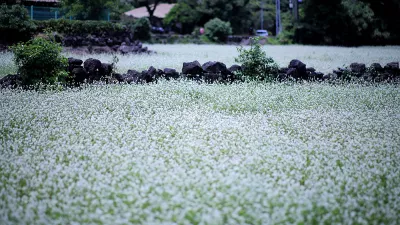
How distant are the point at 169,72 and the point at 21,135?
5904 mm

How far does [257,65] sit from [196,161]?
23.7 ft

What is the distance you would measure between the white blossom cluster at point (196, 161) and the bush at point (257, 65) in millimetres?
2935

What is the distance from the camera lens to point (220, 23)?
3888 cm

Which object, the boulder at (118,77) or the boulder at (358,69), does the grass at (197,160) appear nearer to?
the boulder at (118,77)

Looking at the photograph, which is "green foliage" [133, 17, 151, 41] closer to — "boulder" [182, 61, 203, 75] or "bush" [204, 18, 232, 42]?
"bush" [204, 18, 232, 42]

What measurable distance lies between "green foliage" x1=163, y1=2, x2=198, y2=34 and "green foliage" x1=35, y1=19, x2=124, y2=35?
72.8 feet

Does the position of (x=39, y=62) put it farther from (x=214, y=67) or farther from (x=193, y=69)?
(x=214, y=67)

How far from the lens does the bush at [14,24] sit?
19.5 meters

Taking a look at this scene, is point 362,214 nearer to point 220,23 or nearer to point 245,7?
point 220,23

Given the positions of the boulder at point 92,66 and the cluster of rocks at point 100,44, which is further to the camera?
the cluster of rocks at point 100,44

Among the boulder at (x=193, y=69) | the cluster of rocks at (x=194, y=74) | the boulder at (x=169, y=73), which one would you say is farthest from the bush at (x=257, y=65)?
the boulder at (x=169, y=73)

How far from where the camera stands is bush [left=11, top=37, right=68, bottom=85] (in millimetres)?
9914

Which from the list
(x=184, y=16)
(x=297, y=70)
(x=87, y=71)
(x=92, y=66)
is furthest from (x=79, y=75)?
(x=184, y=16)

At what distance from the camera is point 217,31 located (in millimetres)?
38688
